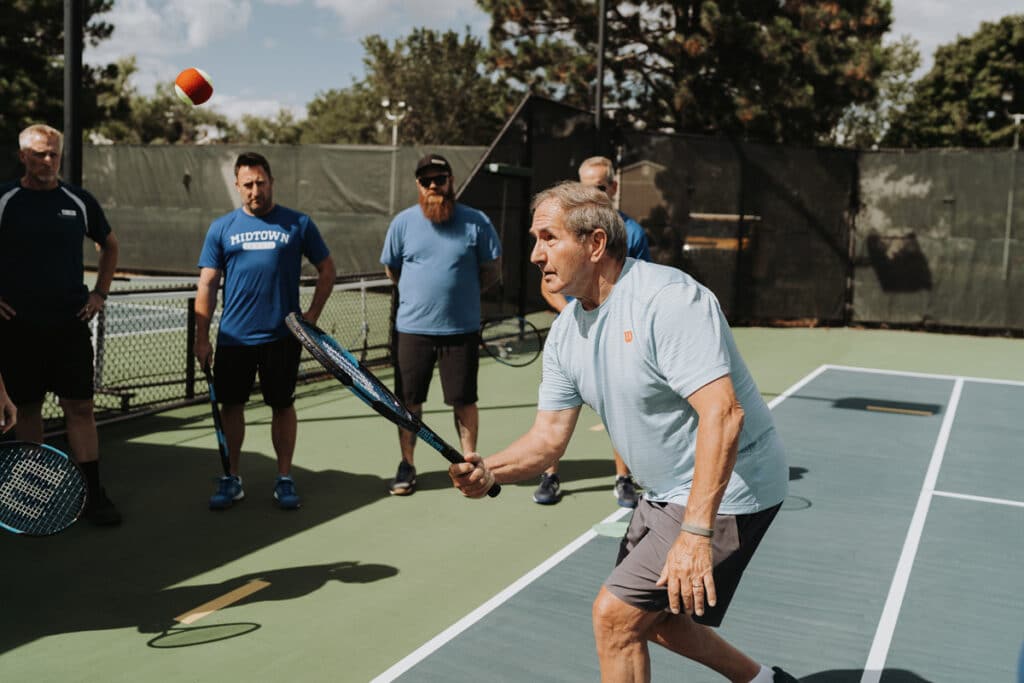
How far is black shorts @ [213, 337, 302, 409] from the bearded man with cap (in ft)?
2.17

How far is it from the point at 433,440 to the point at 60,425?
190 inches

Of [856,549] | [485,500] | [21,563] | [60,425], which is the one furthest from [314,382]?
[856,549]

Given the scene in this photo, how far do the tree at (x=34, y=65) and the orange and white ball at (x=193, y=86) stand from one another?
2067cm

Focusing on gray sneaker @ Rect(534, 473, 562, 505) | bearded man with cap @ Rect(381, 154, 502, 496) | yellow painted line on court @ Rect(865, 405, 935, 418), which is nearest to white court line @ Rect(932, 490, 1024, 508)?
gray sneaker @ Rect(534, 473, 562, 505)

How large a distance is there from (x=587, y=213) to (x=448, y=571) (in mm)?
2441

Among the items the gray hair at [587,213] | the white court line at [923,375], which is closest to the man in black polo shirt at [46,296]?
the gray hair at [587,213]

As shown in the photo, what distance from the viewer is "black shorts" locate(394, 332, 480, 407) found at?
5.63 m

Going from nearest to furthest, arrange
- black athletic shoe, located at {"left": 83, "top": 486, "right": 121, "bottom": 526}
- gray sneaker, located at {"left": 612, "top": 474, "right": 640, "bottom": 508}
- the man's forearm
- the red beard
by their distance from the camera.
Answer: black athletic shoe, located at {"left": 83, "top": 486, "right": 121, "bottom": 526}
the man's forearm
the red beard
gray sneaker, located at {"left": 612, "top": 474, "right": 640, "bottom": 508}

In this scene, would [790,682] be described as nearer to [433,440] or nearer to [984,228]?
[433,440]

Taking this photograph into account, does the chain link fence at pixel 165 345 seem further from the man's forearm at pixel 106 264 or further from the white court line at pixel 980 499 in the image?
the white court line at pixel 980 499

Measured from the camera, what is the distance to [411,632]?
387cm

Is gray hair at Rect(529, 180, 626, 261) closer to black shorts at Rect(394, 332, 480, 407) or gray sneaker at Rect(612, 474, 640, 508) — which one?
black shorts at Rect(394, 332, 480, 407)

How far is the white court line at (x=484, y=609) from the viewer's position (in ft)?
11.6

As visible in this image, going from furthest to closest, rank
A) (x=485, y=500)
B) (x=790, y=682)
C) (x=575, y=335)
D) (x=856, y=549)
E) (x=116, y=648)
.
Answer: (x=485, y=500), (x=856, y=549), (x=116, y=648), (x=790, y=682), (x=575, y=335)
